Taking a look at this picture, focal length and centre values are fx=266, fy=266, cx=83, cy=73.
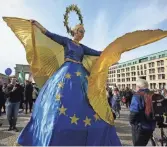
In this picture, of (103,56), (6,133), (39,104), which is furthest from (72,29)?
(6,133)

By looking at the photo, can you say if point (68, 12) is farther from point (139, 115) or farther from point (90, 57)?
point (139, 115)

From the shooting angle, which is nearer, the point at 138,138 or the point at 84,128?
the point at 84,128

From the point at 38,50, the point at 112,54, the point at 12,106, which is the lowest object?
the point at 12,106

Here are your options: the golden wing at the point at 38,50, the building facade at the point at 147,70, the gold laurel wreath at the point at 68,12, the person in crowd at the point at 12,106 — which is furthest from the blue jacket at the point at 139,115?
the building facade at the point at 147,70

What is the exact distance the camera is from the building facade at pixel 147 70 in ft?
369

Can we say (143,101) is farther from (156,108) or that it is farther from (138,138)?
(138,138)

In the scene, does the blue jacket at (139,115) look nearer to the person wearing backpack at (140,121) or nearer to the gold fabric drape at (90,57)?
the person wearing backpack at (140,121)

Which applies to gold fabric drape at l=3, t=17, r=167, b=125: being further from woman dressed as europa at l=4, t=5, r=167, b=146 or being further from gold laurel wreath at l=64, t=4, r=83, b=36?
gold laurel wreath at l=64, t=4, r=83, b=36

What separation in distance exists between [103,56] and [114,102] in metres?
9.09

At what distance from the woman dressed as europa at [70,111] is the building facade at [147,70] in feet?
309

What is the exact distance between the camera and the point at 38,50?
16.3 feet

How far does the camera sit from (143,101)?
4.63 m

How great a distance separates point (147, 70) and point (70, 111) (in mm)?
124038

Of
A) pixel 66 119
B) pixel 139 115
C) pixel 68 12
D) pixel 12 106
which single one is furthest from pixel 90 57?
pixel 12 106
